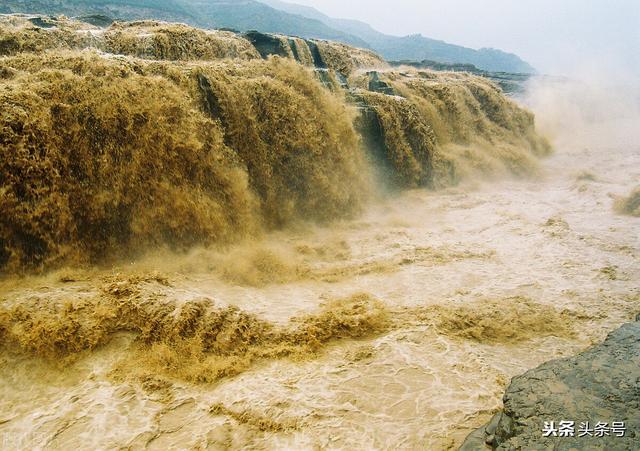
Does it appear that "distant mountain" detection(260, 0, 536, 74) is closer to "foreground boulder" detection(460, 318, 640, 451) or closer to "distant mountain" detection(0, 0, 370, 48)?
"distant mountain" detection(0, 0, 370, 48)

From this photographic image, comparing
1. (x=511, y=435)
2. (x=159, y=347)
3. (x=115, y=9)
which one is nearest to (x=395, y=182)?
(x=159, y=347)

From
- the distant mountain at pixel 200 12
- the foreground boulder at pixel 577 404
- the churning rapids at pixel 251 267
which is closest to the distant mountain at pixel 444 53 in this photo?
the distant mountain at pixel 200 12

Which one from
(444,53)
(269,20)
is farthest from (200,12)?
(444,53)

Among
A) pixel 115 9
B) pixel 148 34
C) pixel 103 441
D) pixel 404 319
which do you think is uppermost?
pixel 115 9

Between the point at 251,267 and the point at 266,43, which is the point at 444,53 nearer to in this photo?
the point at 266,43

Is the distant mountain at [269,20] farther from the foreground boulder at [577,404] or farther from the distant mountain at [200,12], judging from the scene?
the foreground boulder at [577,404]

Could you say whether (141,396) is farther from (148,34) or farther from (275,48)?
(275,48)
